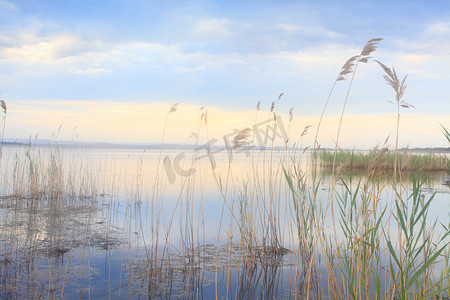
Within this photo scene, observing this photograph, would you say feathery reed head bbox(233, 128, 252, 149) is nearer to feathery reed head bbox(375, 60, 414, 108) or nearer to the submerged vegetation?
the submerged vegetation

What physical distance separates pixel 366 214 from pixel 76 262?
3420 millimetres

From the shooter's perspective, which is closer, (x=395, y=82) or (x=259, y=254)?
(x=395, y=82)

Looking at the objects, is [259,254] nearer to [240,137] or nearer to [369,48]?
[240,137]

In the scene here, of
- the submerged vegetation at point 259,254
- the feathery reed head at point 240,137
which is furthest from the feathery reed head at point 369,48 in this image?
the feathery reed head at point 240,137

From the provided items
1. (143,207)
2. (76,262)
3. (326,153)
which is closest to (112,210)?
(143,207)

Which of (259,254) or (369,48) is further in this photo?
(259,254)

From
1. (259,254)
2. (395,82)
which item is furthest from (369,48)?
(259,254)

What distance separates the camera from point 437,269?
4.19 metres

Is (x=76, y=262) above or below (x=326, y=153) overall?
below

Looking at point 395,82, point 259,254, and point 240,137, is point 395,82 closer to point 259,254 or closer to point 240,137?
point 240,137

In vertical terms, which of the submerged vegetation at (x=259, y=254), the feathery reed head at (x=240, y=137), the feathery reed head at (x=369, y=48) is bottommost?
the submerged vegetation at (x=259, y=254)

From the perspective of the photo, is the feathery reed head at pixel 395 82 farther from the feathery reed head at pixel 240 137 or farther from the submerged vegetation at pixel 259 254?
the feathery reed head at pixel 240 137

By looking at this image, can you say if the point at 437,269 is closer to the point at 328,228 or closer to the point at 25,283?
the point at 328,228

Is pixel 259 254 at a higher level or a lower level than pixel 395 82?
lower
